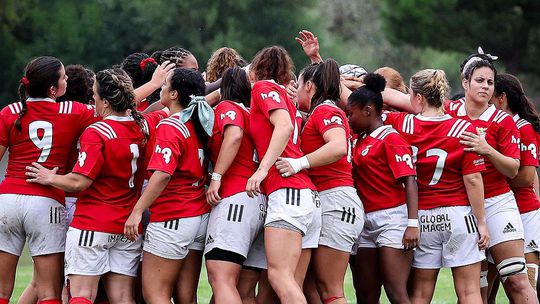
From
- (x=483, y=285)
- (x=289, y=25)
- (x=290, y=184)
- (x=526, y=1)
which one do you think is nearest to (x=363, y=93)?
(x=290, y=184)

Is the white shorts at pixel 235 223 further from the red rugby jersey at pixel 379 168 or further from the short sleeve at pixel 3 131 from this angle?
the short sleeve at pixel 3 131

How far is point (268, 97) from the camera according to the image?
6551mm

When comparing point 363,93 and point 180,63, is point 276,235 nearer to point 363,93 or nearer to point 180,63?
point 363,93

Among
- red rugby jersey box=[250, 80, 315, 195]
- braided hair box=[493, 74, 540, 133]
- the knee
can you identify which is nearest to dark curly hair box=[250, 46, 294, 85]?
red rugby jersey box=[250, 80, 315, 195]

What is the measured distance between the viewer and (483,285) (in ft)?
26.2

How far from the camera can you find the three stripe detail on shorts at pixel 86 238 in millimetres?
6645

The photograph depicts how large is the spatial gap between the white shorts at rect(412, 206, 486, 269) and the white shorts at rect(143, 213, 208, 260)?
1.75 meters

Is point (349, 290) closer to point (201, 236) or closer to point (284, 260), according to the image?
point (201, 236)

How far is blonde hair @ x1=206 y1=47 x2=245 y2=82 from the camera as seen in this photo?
7.80 metres

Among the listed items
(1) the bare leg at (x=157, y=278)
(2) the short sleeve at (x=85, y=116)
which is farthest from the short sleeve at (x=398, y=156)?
(2) the short sleeve at (x=85, y=116)

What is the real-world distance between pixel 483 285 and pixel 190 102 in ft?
10.0

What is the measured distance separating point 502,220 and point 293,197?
184 cm

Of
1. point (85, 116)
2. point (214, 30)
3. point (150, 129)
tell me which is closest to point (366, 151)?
point (150, 129)

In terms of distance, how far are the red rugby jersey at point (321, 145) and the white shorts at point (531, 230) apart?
1.75 metres
